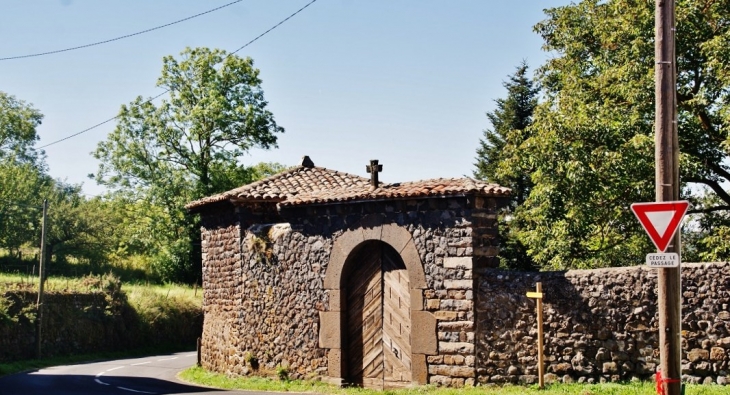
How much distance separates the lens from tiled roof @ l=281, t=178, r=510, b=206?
46.3 feet

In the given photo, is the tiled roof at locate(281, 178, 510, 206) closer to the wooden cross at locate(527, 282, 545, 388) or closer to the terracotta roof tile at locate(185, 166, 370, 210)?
the terracotta roof tile at locate(185, 166, 370, 210)

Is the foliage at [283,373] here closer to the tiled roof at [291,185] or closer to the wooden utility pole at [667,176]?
the tiled roof at [291,185]

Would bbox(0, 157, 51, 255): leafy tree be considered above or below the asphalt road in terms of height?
above

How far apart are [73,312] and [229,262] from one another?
42.9 feet

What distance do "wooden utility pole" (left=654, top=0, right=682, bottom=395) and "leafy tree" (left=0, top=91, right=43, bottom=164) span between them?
57.7 meters

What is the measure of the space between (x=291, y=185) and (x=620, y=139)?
8227 mm

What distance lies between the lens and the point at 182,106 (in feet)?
141

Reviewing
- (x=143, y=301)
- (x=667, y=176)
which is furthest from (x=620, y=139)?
(x=143, y=301)

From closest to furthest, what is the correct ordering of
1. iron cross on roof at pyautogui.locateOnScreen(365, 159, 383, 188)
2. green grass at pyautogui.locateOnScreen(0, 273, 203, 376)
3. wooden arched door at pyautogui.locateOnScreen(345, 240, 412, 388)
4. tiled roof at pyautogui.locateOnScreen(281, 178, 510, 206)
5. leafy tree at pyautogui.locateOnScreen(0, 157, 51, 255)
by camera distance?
1. tiled roof at pyautogui.locateOnScreen(281, 178, 510, 206)
2. wooden arched door at pyautogui.locateOnScreen(345, 240, 412, 388)
3. iron cross on roof at pyautogui.locateOnScreen(365, 159, 383, 188)
4. green grass at pyautogui.locateOnScreen(0, 273, 203, 376)
5. leafy tree at pyautogui.locateOnScreen(0, 157, 51, 255)

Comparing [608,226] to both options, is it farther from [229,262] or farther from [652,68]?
[229,262]

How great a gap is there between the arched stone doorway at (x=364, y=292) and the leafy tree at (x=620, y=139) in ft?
22.8

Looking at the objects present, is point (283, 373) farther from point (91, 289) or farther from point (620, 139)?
point (91, 289)

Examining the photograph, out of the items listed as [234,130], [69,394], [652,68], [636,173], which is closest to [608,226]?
[636,173]

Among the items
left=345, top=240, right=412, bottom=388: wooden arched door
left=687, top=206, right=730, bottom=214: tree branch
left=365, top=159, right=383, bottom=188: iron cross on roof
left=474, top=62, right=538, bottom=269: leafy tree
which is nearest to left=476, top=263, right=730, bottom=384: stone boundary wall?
left=345, top=240, right=412, bottom=388: wooden arched door
